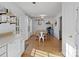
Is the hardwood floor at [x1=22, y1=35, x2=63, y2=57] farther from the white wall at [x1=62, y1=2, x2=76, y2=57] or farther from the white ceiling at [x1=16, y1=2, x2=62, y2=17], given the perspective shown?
the white ceiling at [x1=16, y1=2, x2=62, y2=17]

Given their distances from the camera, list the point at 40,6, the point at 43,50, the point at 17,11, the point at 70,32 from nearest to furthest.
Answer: the point at 70,32 → the point at 17,11 → the point at 43,50 → the point at 40,6

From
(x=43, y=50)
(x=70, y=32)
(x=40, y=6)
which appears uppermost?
(x=40, y=6)

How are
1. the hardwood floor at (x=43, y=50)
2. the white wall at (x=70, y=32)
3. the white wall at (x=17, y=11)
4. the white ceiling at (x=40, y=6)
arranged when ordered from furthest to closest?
Answer: the white ceiling at (x=40, y=6), the hardwood floor at (x=43, y=50), the white wall at (x=17, y=11), the white wall at (x=70, y=32)

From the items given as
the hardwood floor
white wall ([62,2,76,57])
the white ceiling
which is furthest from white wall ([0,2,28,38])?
white wall ([62,2,76,57])

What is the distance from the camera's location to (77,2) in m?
3.04

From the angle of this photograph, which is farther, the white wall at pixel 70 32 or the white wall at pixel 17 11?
the white wall at pixel 17 11

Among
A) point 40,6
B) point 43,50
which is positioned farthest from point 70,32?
point 40,6

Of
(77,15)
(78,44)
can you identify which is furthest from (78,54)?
(77,15)

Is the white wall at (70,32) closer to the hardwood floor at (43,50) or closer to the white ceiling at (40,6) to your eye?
the hardwood floor at (43,50)

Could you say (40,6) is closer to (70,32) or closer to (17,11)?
(17,11)

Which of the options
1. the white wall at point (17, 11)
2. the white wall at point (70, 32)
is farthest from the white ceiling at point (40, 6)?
the white wall at point (70, 32)

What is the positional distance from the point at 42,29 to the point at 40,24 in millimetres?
693

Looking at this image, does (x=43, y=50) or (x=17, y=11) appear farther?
(x=43, y=50)

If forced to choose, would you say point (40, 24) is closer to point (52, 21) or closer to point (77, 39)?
point (52, 21)
